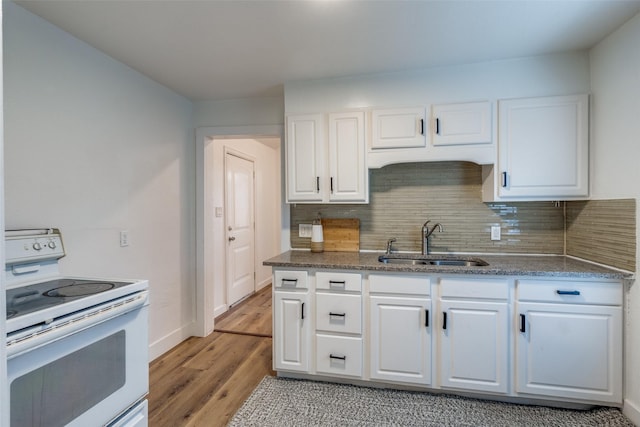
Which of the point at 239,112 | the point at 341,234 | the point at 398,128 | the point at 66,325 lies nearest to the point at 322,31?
the point at 398,128

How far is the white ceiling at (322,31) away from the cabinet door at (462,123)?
1.10ft

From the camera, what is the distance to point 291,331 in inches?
93.8

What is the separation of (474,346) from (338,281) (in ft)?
3.13

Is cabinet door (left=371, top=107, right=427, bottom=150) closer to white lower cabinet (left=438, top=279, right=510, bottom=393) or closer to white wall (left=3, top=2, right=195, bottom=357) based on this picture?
white lower cabinet (left=438, top=279, right=510, bottom=393)

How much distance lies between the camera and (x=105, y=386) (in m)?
1.40

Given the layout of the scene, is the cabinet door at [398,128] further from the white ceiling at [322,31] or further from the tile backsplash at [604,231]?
the tile backsplash at [604,231]

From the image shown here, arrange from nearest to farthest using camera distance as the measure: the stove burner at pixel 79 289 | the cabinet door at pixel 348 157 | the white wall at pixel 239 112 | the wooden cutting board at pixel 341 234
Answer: the stove burner at pixel 79 289, the cabinet door at pixel 348 157, the wooden cutting board at pixel 341 234, the white wall at pixel 239 112

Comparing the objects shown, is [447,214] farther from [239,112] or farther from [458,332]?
[239,112]

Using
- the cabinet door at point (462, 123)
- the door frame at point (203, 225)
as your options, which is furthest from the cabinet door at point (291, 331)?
the cabinet door at point (462, 123)

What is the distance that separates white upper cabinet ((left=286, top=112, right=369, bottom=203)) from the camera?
2.52 metres

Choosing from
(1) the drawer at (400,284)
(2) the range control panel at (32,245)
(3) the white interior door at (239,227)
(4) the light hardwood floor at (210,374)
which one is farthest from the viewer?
(3) the white interior door at (239,227)

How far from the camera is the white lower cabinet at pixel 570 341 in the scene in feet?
6.42

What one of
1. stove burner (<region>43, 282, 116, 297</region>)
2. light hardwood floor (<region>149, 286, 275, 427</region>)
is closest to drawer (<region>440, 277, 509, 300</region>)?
light hardwood floor (<region>149, 286, 275, 427</region>)

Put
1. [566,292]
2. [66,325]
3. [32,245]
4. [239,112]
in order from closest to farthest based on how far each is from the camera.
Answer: [66,325]
[32,245]
[566,292]
[239,112]
